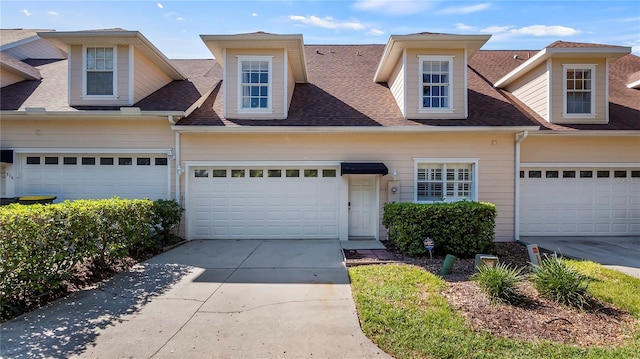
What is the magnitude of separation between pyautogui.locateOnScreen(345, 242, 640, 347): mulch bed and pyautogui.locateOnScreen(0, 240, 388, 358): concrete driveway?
5.20 feet

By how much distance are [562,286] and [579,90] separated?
8052 millimetres

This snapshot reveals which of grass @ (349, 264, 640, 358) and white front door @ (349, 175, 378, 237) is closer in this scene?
grass @ (349, 264, 640, 358)

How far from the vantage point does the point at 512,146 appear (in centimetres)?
865

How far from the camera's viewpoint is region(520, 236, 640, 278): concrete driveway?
6445mm

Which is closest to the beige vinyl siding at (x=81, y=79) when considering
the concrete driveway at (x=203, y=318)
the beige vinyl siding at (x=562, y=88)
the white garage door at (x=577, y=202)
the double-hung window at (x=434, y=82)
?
the concrete driveway at (x=203, y=318)

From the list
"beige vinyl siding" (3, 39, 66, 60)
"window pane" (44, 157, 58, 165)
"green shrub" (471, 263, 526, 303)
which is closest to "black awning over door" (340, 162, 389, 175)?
"green shrub" (471, 263, 526, 303)

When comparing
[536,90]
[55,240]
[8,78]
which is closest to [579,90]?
[536,90]

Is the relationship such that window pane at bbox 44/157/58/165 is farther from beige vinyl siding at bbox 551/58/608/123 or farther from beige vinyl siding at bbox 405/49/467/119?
beige vinyl siding at bbox 551/58/608/123

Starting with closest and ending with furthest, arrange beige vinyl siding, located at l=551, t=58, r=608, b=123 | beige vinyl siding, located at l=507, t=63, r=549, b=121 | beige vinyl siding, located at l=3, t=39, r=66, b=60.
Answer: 1. beige vinyl siding, located at l=551, t=58, r=608, b=123
2. beige vinyl siding, located at l=507, t=63, r=549, b=121
3. beige vinyl siding, located at l=3, t=39, r=66, b=60

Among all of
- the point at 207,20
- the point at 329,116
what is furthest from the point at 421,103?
the point at 207,20

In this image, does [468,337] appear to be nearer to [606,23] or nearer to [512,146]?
[512,146]

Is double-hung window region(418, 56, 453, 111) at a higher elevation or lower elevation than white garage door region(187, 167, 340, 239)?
higher

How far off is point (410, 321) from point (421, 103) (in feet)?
22.4

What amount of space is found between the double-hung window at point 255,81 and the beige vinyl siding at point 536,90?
8530 millimetres
